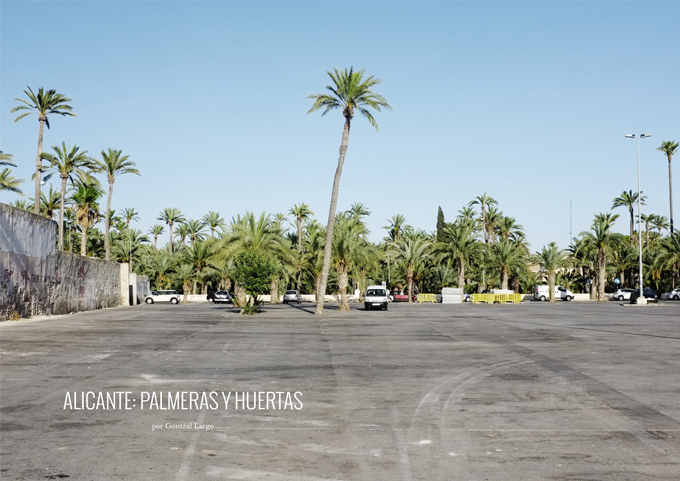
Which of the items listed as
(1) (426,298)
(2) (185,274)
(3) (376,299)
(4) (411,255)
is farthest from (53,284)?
(1) (426,298)

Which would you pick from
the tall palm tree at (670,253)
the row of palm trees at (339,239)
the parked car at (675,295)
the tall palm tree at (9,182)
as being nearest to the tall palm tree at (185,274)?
the row of palm trees at (339,239)

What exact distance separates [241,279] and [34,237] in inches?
477

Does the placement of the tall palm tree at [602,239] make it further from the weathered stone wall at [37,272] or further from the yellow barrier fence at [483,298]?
the weathered stone wall at [37,272]

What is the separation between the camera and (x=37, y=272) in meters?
35.2

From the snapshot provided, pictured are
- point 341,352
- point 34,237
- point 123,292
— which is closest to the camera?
point 341,352

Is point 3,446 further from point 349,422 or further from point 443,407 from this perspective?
point 443,407

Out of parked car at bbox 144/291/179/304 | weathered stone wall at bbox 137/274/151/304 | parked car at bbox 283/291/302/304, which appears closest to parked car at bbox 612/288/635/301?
parked car at bbox 283/291/302/304

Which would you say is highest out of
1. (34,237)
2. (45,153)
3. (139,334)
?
(45,153)

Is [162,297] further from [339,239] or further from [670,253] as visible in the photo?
[670,253]

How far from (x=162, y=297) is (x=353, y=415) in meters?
69.3

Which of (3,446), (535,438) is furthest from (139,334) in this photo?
(535,438)

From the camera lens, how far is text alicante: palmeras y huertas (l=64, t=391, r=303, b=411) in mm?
9688

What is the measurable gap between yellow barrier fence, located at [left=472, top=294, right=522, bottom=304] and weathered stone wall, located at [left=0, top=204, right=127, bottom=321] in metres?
40.2

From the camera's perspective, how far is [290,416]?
9.11 metres
